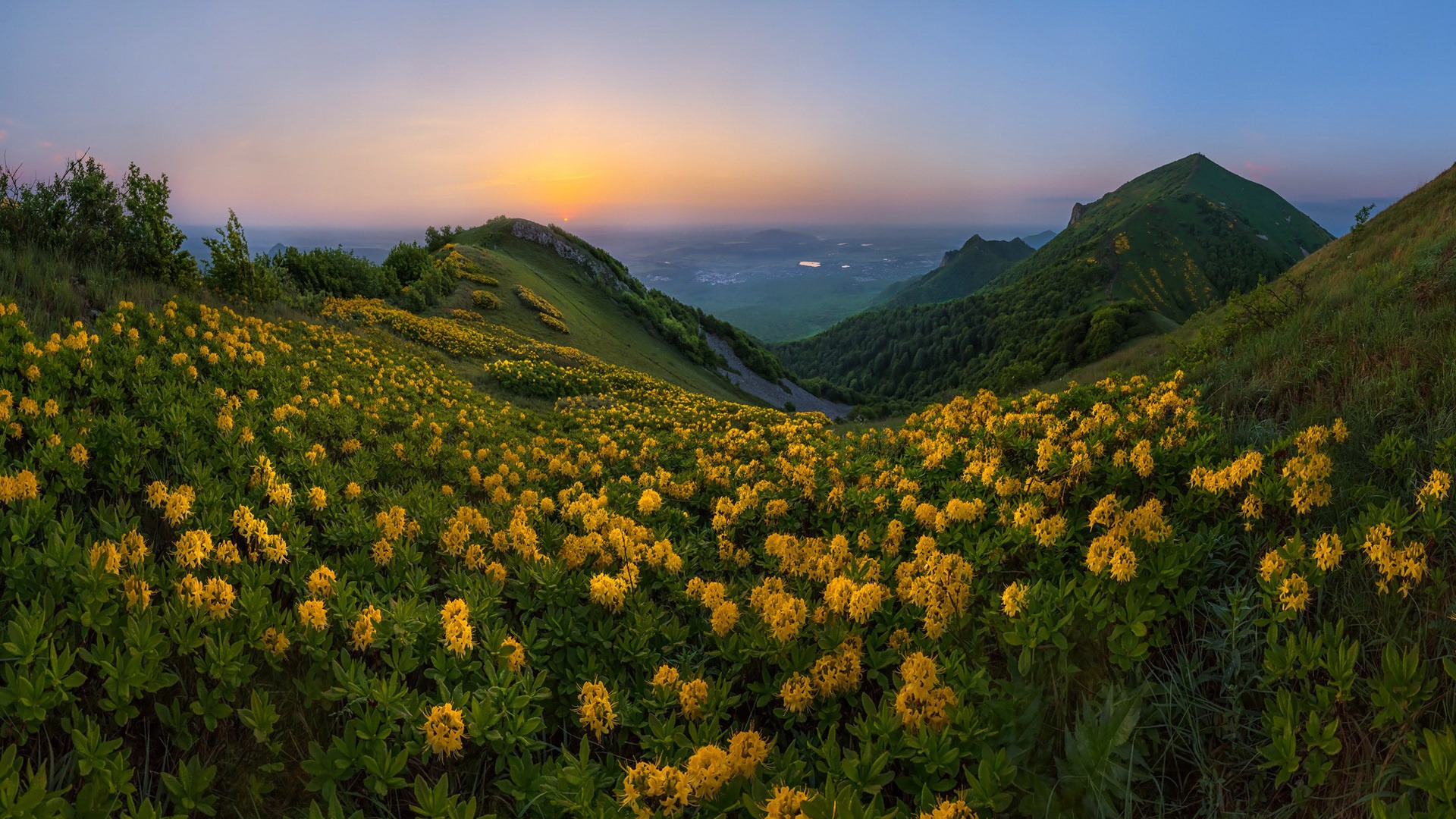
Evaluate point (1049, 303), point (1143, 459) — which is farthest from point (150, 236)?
point (1049, 303)

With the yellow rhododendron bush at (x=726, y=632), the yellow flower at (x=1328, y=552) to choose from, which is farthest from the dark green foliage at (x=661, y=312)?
the yellow flower at (x=1328, y=552)

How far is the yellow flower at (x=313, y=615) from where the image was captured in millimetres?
2891

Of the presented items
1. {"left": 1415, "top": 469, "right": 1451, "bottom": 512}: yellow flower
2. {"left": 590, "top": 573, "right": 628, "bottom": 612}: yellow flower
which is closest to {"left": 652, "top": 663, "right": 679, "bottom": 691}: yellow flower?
{"left": 590, "top": 573, "right": 628, "bottom": 612}: yellow flower

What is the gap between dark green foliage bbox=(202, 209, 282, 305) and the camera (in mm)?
12805

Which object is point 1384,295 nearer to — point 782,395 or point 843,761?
point 843,761

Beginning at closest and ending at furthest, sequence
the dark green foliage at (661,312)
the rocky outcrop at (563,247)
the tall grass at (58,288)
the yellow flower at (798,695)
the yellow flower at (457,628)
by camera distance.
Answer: the yellow flower at (798,695), the yellow flower at (457,628), the tall grass at (58,288), the dark green foliage at (661,312), the rocky outcrop at (563,247)

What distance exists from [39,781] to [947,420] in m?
7.24

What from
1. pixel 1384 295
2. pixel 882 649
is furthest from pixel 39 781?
pixel 1384 295

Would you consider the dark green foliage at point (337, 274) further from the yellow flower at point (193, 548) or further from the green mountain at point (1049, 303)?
the green mountain at point (1049, 303)

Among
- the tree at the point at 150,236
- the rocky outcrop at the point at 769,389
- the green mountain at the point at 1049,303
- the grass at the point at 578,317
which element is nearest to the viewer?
the tree at the point at 150,236

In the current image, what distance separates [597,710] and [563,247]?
286 feet

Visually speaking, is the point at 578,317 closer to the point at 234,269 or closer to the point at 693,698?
the point at 234,269

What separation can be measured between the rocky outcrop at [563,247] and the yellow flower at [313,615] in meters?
81.2

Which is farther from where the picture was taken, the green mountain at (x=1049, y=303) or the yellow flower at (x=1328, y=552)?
the green mountain at (x=1049, y=303)
